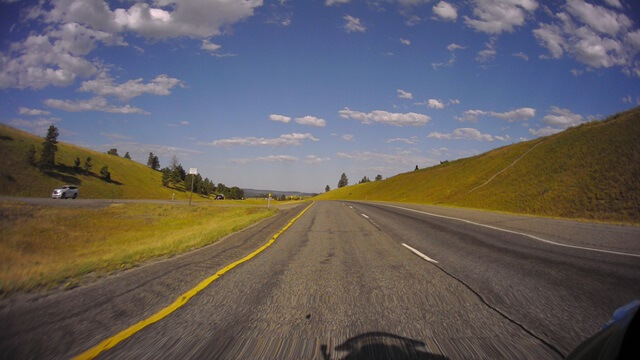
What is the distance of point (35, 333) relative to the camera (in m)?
3.29

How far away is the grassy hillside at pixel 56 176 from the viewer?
5034 centimetres

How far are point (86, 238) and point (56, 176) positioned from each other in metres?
55.0

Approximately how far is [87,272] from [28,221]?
1892 cm

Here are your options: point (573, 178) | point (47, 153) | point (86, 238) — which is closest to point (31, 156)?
point (47, 153)

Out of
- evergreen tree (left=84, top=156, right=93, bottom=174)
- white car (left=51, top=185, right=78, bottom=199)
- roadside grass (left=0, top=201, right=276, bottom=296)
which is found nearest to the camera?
roadside grass (left=0, top=201, right=276, bottom=296)

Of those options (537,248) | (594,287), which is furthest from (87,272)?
(537,248)

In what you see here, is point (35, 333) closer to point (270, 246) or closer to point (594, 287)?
point (270, 246)

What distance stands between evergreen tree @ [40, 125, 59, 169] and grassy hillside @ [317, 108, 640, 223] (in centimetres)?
6773

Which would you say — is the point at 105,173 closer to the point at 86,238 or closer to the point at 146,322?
the point at 86,238

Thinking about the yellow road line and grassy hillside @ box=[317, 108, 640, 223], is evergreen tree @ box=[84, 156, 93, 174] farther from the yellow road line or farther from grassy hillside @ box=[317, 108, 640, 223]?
the yellow road line

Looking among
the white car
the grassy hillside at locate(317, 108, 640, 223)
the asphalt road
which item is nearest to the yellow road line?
the asphalt road

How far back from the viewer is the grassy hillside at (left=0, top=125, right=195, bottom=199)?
5034 centimetres

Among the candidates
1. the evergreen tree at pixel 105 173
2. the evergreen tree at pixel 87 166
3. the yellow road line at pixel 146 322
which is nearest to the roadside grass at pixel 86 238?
the yellow road line at pixel 146 322

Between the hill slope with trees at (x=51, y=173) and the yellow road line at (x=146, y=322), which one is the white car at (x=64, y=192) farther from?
the yellow road line at (x=146, y=322)
